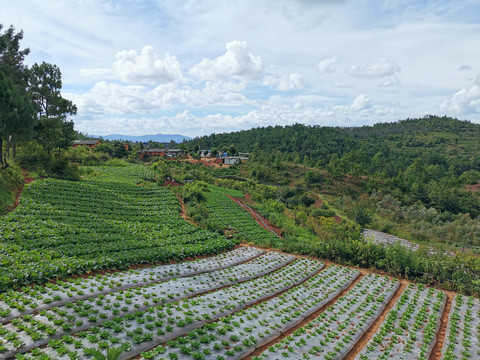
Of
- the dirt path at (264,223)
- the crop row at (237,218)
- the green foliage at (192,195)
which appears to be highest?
the green foliage at (192,195)

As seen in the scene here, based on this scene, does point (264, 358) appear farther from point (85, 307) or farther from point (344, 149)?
point (344, 149)

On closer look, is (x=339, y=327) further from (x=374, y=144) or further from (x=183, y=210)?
(x=374, y=144)

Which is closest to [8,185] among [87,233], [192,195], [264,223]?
[87,233]

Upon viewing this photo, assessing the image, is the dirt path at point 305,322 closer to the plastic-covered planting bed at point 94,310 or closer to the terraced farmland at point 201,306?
the terraced farmland at point 201,306

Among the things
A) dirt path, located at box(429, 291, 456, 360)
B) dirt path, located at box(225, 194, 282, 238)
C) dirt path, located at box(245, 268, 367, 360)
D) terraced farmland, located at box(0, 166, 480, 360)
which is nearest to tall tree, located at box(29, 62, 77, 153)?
terraced farmland, located at box(0, 166, 480, 360)

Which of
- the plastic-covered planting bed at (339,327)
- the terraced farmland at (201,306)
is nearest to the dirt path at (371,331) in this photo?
the terraced farmland at (201,306)

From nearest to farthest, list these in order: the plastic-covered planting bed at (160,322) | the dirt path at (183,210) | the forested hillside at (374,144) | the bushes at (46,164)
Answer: the plastic-covered planting bed at (160,322), the dirt path at (183,210), the bushes at (46,164), the forested hillside at (374,144)

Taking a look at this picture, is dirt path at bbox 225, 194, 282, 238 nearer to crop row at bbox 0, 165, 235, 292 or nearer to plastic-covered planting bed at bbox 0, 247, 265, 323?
crop row at bbox 0, 165, 235, 292

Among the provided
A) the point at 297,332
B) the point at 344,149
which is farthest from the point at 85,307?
the point at 344,149
